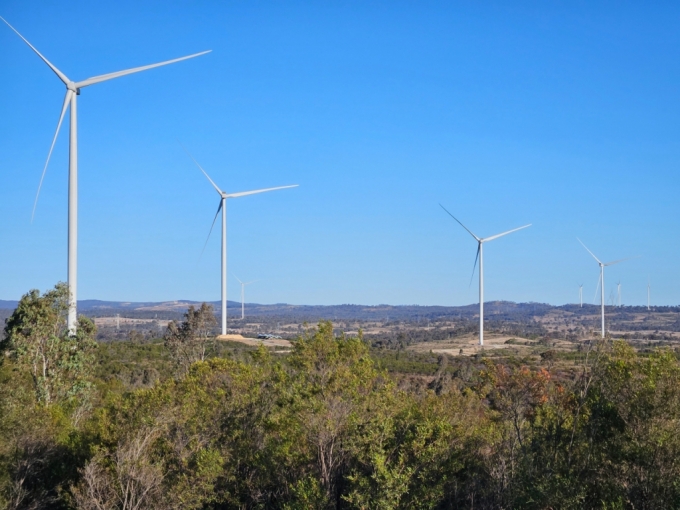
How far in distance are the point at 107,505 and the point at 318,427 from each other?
8.25 meters

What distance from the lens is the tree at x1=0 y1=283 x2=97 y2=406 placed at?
2039 inches

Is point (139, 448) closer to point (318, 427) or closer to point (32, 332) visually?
point (318, 427)

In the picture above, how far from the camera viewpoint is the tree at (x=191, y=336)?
73.8 meters

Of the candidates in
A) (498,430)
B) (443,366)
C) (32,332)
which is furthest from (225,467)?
(443,366)

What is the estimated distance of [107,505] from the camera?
30.9 meters

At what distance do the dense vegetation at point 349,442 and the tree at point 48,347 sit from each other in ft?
38.5

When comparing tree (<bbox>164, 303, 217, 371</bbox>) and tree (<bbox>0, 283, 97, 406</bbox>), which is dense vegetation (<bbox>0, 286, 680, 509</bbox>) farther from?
tree (<bbox>164, 303, 217, 371</bbox>)

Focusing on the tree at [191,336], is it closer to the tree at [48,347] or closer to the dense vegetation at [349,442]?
the tree at [48,347]

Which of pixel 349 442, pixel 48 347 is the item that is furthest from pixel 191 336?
pixel 349 442

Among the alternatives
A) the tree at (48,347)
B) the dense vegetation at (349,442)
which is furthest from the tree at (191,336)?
the dense vegetation at (349,442)

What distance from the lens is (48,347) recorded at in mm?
53188

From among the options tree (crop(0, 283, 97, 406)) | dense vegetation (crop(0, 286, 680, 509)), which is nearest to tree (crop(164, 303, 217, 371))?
tree (crop(0, 283, 97, 406))

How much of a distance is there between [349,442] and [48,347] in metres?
28.5

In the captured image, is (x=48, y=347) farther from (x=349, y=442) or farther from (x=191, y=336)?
(x=349, y=442)
